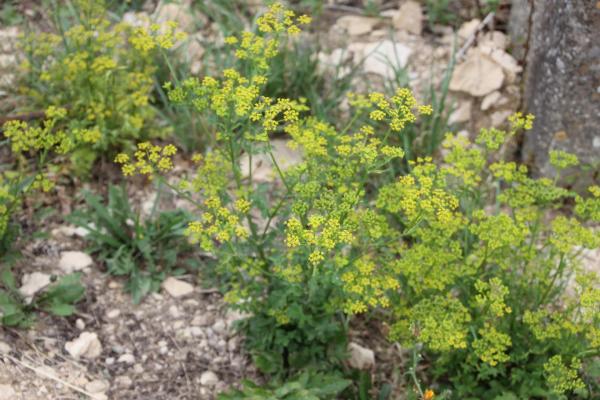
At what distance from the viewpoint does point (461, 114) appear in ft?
14.6

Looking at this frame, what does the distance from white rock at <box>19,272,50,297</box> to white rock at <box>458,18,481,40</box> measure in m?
2.95

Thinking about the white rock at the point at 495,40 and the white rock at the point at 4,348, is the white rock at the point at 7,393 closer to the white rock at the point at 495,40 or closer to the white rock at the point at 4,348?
the white rock at the point at 4,348

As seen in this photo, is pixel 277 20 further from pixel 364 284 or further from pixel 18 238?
pixel 18 238

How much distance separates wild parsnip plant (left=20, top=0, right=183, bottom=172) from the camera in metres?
3.86

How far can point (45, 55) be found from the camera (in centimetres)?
399

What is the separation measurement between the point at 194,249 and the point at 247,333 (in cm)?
64

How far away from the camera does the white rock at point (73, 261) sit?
3654 millimetres

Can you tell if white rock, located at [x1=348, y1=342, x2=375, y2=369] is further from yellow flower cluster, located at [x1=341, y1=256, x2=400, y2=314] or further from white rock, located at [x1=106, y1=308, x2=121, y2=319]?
white rock, located at [x1=106, y1=308, x2=121, y2=319]

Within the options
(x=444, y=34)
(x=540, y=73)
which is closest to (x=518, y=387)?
(x=540, y=73)

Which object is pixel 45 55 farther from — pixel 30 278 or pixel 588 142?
pixel 588 142

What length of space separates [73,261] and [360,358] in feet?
4.79

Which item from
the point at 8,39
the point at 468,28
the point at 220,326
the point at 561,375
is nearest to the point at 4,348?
the point at 220,326

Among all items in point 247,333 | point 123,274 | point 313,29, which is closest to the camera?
point 247,333

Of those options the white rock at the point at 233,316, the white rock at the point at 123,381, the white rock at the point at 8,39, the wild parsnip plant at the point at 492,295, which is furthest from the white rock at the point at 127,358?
the white rock at the point at 8,39
